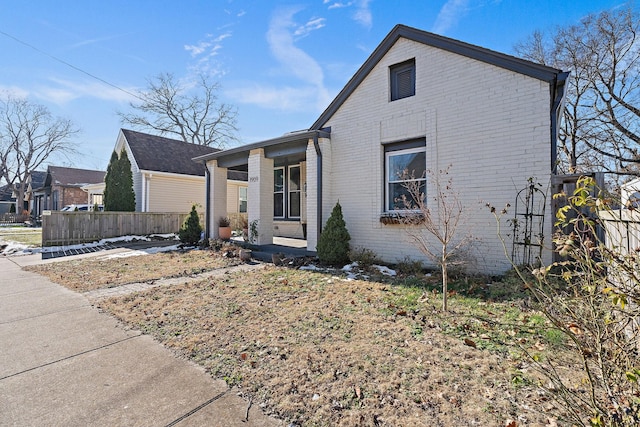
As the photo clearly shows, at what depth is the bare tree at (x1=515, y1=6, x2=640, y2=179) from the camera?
1443cm

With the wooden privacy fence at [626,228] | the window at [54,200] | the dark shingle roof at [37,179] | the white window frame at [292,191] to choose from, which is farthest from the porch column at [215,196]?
the dark shingle roof at [37,179]

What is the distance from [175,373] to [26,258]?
10.9m

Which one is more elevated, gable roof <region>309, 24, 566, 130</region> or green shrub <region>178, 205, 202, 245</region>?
gable roof <region>309, 24, 566, 130</region>

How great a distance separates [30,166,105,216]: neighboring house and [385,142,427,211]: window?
30.5 metres

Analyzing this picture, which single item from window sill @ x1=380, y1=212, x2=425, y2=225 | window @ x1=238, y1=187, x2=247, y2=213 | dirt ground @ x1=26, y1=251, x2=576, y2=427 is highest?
window @ x1=238, y1=187, x2=247, y2=213

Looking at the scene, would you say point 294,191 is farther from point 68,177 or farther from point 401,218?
point 68,177

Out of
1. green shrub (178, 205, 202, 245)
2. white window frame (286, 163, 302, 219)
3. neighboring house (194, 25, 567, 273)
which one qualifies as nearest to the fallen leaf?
neighboring house (194, 25, 567, 273)

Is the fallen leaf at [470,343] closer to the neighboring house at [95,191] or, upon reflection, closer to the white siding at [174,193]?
the white siding at [174,193]

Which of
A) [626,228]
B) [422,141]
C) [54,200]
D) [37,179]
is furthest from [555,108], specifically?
[37,179]

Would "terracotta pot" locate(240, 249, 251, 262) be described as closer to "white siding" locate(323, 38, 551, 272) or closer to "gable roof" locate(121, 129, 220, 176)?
"white siding" locate(323, 38, 551, 272)

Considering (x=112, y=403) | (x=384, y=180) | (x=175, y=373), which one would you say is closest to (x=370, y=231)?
(x=384, y=180)

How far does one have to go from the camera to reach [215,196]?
37.9 feet

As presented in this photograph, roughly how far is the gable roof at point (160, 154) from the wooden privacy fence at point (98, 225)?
327 centimetres

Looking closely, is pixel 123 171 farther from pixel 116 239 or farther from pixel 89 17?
pixel 89 17
